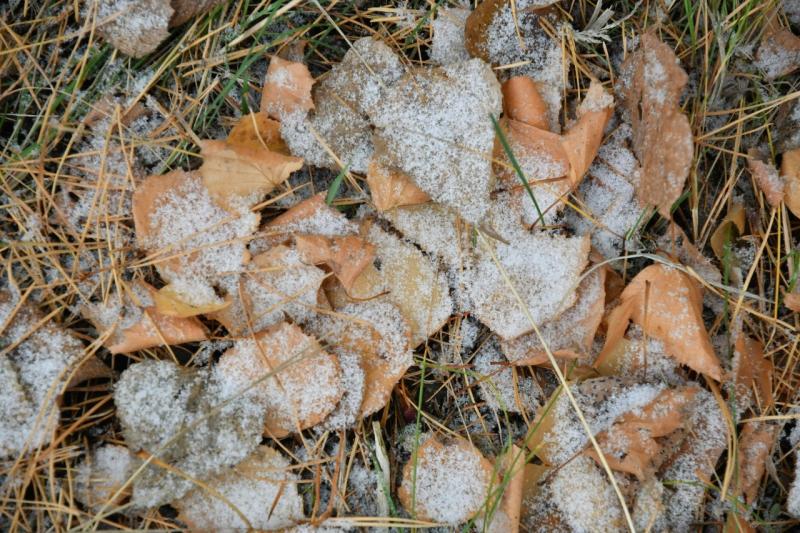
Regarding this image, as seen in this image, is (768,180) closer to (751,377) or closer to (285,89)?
(751,377)

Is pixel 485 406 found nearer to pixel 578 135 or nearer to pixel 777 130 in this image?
pixel 578 135

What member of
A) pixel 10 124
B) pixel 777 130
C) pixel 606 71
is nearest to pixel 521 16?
pixel 606 71

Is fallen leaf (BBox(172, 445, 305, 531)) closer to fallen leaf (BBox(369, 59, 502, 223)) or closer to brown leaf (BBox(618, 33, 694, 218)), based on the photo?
fallen leaf (BBox(369, 59, 502, 223))

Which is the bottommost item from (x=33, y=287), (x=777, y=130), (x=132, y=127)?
(x=33, y=287)

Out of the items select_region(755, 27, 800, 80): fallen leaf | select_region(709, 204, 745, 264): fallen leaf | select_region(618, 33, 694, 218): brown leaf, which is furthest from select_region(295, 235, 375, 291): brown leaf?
select_region(755, 27, 800, 80): fallen leaf

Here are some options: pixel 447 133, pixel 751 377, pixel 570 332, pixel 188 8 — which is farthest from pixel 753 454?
pixel 188 8

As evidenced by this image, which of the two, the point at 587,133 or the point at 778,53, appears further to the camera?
the point at 778,53

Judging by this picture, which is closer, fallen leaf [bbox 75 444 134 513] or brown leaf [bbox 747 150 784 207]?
fallen leaf [bbox 75 444 134 513]
